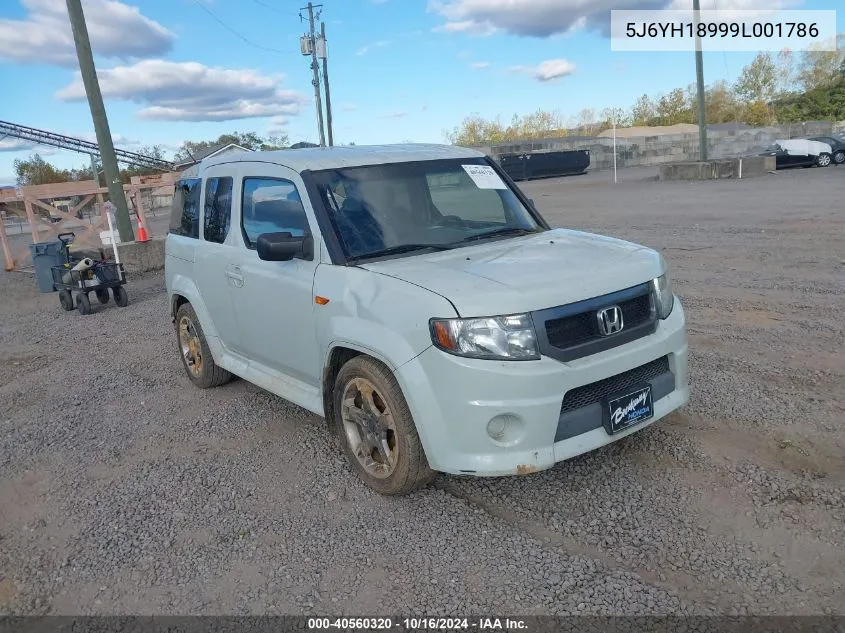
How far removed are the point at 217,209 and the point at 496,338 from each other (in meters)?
2.92

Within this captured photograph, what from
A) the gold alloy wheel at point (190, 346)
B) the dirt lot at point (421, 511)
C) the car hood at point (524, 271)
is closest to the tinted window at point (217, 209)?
the gold alloy wheel at point (190, 346)

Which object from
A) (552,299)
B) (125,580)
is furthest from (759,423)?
(125,580)

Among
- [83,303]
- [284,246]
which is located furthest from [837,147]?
[284,246]

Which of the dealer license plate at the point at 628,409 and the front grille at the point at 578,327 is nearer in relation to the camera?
the front grille at the point at 578,327

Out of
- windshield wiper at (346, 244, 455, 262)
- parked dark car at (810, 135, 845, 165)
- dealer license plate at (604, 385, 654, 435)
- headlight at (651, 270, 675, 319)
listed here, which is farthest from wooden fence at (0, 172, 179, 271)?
parked dark car at (810, 135, 845, 165)

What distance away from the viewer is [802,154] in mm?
29922

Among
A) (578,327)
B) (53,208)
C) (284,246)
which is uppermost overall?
(53,208)

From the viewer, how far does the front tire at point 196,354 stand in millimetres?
5715

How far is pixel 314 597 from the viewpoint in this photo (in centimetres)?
304

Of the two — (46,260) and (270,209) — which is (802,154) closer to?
(46,260)

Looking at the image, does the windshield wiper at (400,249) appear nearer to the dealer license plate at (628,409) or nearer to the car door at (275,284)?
the car door at (275,284)

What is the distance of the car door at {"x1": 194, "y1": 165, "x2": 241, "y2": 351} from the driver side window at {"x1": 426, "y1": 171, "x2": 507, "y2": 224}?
149 cm

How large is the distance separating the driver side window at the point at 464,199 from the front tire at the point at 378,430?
1427mm

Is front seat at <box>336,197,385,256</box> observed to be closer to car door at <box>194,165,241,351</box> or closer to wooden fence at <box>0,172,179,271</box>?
car door at <box>194,165,241,351</box>
